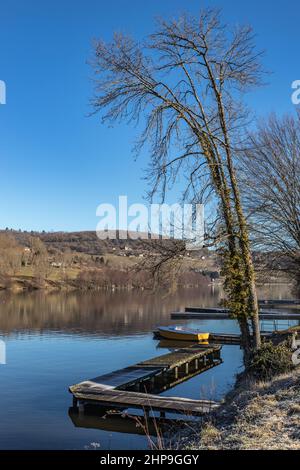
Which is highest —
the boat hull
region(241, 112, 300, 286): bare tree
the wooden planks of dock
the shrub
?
region(241, 112, 300, 286): bare tree

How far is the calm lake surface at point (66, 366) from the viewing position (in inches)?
621

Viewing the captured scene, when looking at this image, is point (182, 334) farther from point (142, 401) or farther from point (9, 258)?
point (9, 258)

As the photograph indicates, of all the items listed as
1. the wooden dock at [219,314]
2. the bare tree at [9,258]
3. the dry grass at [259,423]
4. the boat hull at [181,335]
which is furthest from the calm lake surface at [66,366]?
the bare tree at [9,258]

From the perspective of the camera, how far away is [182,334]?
134 feet

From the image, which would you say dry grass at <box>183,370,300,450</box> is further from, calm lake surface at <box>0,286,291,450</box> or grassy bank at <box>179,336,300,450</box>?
calm lake surface at <box>0,286,291,450</box>

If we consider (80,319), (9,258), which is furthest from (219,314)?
(9,258)

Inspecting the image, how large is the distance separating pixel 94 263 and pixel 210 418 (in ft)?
494

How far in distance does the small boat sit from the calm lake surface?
170 cm

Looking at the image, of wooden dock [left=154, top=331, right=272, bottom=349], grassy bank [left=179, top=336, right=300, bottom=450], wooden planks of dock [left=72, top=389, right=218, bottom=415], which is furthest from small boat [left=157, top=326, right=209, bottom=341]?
grassy bank [left=179, top=336, right=300, bottom=450]

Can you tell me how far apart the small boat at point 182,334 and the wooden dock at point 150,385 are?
21.0 feet

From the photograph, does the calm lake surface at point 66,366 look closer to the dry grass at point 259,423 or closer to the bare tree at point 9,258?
the dry grass at point 259,423

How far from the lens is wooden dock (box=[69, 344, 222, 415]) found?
1620 centimetres

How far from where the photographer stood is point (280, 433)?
7.49 m

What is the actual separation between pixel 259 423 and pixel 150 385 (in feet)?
52.0
